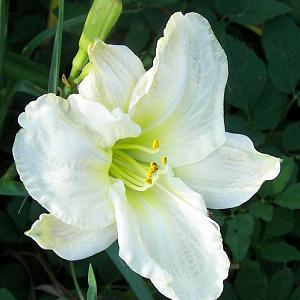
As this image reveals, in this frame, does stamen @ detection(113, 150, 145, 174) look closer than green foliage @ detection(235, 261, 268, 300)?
Yes

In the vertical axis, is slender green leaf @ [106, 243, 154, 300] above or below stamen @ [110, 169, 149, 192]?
below

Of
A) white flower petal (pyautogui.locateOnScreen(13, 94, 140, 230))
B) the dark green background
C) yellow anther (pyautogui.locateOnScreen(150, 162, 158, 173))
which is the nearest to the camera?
white flower petal (pyautogui.locateOnScreen(13, 94, 140, 230))

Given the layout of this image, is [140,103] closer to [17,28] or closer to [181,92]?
[181,92]

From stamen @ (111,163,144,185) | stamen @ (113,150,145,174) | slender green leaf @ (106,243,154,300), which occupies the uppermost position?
stamen @ (113,150,145,174)

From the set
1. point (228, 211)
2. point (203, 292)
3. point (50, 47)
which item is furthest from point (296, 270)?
point (50, 47)

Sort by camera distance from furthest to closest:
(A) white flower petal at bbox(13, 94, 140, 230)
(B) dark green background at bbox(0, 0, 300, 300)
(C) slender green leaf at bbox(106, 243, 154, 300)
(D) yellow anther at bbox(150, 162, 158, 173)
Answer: (B) dark green background at bbox(0, 0, 300, 300), (C) slender green leaf at bbox(106, 243, 154, 300), (D) yellow anther at bbox(150, 162, 158, 173), (A) white flower petal at bbox(13, 94, 140, 230)

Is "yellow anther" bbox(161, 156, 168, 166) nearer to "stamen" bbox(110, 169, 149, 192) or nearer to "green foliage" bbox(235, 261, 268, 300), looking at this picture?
"stamen" bbox(110, 169, 149, 192)

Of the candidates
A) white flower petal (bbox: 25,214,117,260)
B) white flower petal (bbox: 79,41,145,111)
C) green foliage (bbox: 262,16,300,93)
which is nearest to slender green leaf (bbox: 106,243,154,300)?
white flower petal (bbox: 25,214,117,260)
